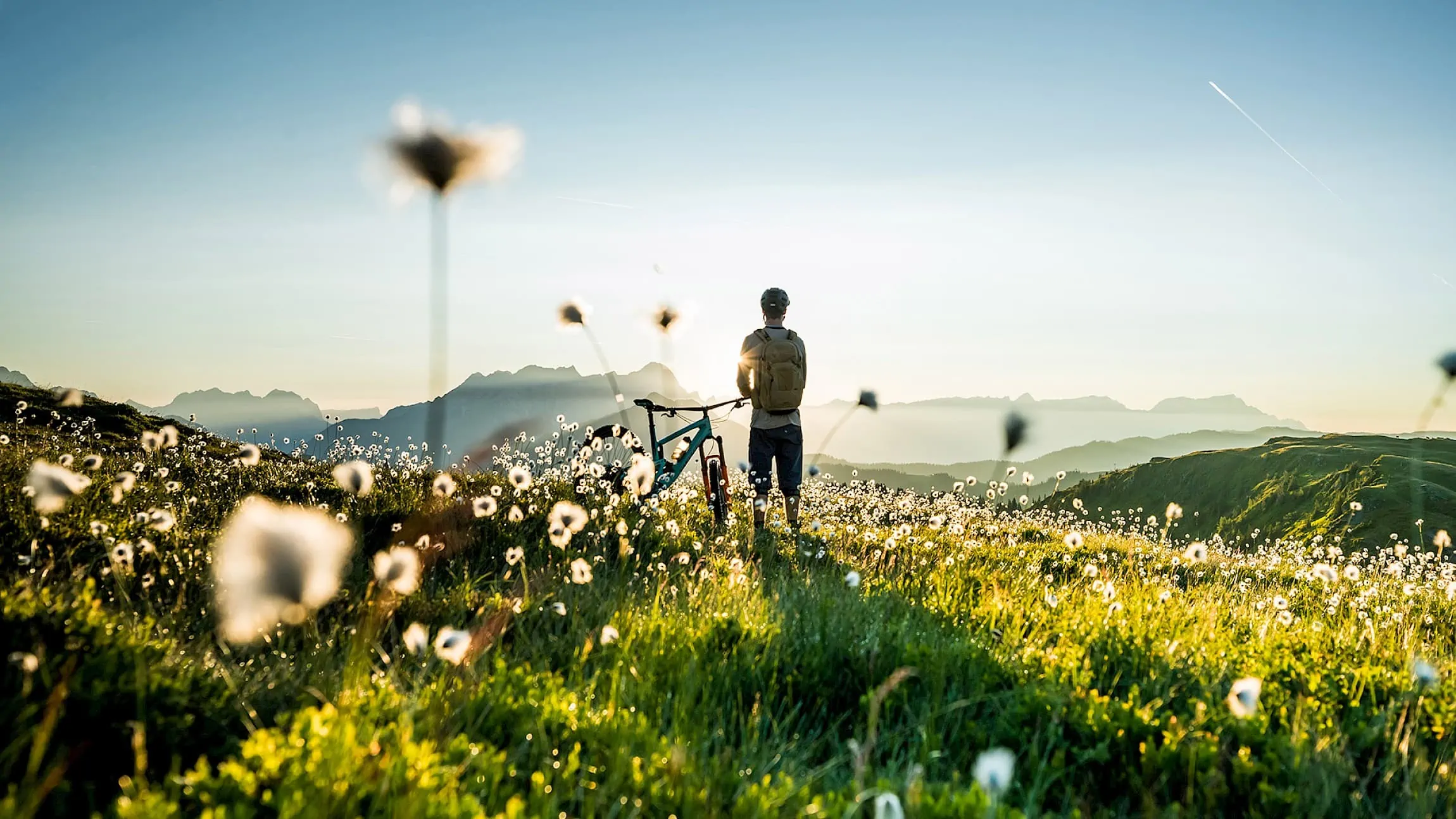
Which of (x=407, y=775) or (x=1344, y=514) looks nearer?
(x=407, y=775)

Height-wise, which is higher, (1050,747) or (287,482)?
(287,482)

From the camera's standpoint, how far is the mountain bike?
1098 cm

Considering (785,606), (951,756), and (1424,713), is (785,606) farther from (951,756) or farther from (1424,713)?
(1424,713)

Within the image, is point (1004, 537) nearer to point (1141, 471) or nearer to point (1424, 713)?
point (1424, 713)

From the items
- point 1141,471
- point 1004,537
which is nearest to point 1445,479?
point 1141,471

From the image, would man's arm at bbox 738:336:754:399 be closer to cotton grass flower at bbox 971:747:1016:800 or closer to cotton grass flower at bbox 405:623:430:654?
cotton grass flower at bbox 405:623:430:654

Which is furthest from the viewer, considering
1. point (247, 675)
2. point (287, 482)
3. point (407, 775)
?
point (287, 482)

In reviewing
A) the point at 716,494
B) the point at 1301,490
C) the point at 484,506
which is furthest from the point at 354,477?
the point at 1301,490

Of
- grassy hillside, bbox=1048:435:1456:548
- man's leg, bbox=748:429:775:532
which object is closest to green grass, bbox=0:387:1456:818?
man's leg, bbox=748:429:775:532

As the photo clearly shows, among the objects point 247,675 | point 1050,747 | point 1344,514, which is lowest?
point 1344,514

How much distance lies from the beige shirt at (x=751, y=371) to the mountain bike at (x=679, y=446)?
0.98 feet

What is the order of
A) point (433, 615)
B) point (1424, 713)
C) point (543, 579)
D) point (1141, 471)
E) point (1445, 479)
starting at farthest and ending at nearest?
point (1141, 471)
point (1445, 479)
point (543, 579)
point (433, 615)
point (1424, 713)

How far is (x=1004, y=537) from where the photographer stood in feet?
42.0

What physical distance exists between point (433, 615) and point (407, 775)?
2.82m
